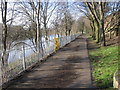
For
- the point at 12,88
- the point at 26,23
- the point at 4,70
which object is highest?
the point at 26,23

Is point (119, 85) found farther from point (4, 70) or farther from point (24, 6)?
point (24, 6)

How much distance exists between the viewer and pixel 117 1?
76.5 ft

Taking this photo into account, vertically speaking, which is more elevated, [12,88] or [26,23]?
[26,23]

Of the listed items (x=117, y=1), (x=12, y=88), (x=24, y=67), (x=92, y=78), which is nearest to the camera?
(x=12, y=88)

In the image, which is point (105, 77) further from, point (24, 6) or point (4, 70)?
point (24, 6)

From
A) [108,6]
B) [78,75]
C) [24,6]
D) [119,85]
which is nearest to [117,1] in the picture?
[108,6]

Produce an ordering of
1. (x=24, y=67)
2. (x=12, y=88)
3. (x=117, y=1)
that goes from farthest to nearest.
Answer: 1. (x=117, y=1)
2. (x=24, y=67)
3. (x=12, y=88)

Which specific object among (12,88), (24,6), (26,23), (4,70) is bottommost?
(12,88)

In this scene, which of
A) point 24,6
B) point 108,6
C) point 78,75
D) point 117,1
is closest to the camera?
point 78,75

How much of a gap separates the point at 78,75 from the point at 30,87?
2.10m

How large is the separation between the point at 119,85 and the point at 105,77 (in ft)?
5.35

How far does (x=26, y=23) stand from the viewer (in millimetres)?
23719

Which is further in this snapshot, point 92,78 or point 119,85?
point 92,78

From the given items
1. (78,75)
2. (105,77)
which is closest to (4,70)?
(78,75)
